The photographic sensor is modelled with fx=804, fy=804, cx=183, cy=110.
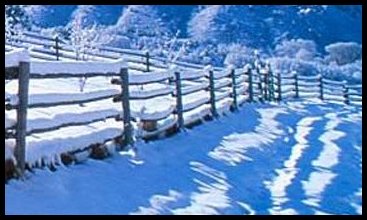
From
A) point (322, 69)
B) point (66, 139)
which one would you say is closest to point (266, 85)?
point (66, 139)

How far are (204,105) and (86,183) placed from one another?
345 inches

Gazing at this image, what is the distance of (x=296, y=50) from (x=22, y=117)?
72.1 meters

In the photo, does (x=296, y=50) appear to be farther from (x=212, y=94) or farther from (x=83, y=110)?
(x=83, y=110)

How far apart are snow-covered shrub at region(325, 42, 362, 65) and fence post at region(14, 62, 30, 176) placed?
66639 millimetres

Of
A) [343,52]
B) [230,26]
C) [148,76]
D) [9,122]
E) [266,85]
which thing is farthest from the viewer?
[230,26]

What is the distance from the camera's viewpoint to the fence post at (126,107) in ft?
32.8

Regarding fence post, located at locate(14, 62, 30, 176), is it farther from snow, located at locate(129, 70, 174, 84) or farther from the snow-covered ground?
snow, located at locate(129, 70, 174, 84)

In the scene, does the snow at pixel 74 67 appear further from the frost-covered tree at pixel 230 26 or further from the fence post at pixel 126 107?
the frost-covered tree at pixel 230 26

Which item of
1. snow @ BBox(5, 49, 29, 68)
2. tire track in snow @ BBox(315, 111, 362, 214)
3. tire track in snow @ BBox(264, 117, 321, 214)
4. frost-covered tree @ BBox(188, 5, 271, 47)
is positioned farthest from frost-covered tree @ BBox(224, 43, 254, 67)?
snow @ BBox(5, 49, 29, 68)

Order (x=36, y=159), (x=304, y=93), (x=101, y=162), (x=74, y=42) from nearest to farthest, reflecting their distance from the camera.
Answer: (x=36, y=159)
(x=101, y=162)
(x=74, y=42)
(x=304, y=93)

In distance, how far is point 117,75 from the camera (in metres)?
10.2

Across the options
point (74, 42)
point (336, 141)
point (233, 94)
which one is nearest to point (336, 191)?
point (336, 141)

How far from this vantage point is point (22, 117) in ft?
23.7
